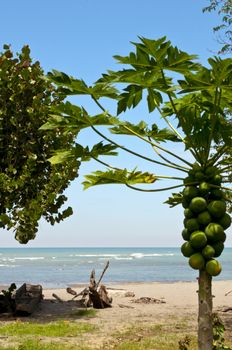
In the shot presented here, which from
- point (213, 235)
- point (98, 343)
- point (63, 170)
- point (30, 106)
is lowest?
point (98, 343)

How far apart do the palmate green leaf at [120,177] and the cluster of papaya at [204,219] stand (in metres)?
0.40

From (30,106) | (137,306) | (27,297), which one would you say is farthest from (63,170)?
(137,306)

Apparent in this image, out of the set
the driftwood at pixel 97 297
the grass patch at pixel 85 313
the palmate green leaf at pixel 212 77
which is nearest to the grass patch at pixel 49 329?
the grass patch at pixel 85 313

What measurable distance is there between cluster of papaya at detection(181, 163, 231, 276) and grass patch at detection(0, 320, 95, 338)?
1023 cm

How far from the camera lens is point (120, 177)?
4.80 metres

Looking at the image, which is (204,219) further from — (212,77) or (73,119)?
(73,119)

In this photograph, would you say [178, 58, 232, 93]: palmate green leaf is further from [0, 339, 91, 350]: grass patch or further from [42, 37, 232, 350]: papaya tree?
[0, 339, 91, 350]: grass patch

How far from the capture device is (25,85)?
1692 cm

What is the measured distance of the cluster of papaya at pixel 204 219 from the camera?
4.48 m

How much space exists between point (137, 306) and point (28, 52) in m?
12.2

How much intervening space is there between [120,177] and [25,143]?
12.5 meters

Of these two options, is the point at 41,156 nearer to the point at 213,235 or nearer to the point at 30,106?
the point at 30,106

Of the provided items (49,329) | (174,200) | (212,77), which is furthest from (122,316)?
(212,77)

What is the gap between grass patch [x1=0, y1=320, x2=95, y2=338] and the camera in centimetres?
1399
